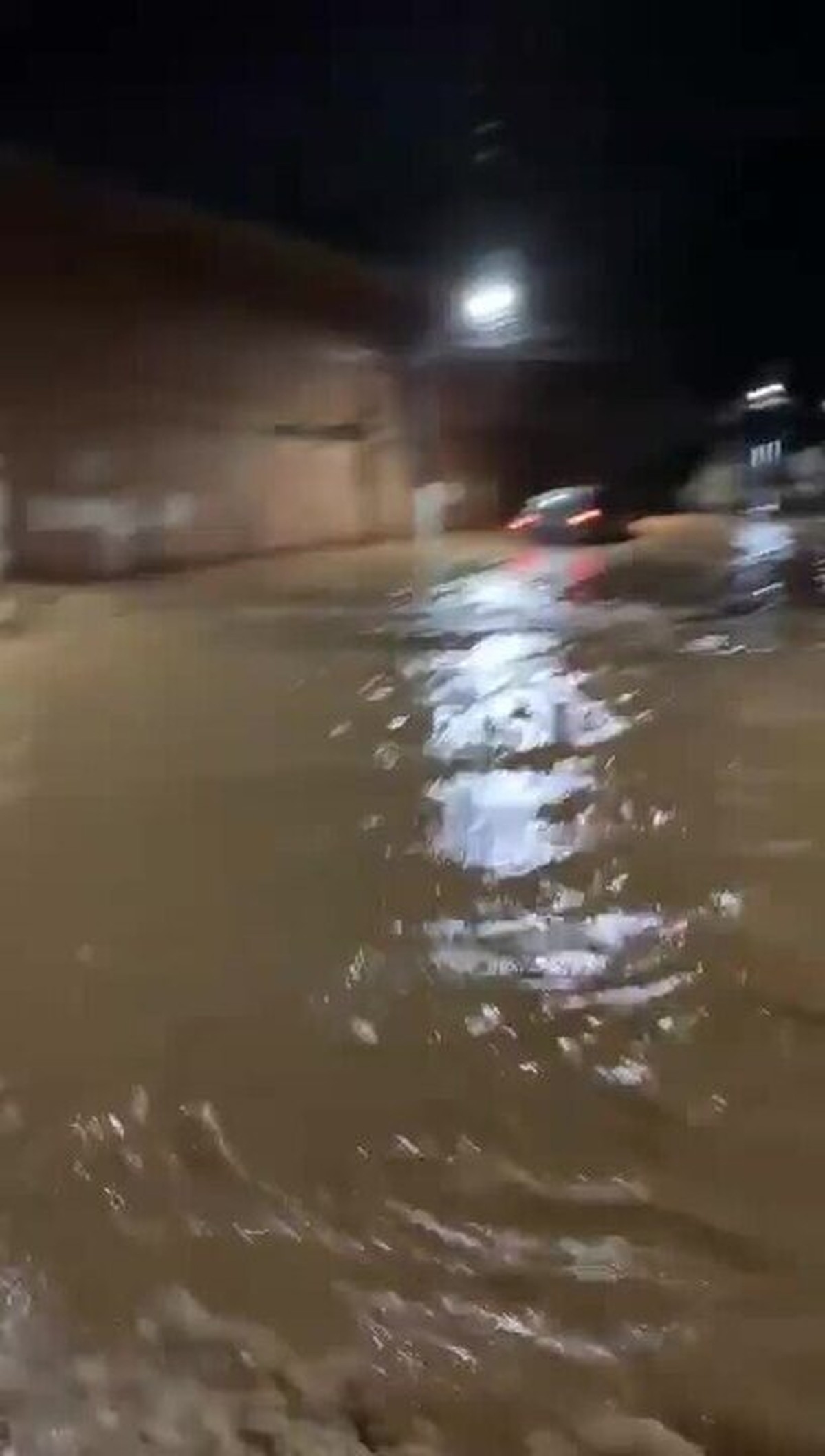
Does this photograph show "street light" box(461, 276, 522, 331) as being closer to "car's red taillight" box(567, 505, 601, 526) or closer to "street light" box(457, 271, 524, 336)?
"street light" box(457, 271, 524, 336)

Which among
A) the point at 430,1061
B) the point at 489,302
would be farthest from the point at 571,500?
the point at 430,1061

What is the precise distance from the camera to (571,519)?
2383cm

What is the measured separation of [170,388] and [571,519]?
234 inches

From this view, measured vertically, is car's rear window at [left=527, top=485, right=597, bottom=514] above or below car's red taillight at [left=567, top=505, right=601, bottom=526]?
above

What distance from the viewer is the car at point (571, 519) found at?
23797mm

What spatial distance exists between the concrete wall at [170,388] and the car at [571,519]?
274cm

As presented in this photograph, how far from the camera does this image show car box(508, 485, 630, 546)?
78.1 feet

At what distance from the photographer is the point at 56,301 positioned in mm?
18125

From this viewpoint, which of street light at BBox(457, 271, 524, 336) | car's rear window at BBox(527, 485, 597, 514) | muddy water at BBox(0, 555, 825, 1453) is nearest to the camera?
muddy water at BBox(0, 555, 825, 1453)

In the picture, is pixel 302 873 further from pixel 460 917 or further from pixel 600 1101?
pixel 600 1101

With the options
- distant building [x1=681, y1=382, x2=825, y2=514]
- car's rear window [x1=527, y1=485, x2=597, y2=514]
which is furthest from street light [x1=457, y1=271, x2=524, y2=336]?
distant building [x1=681, y1=382, x2=825, y2=514]

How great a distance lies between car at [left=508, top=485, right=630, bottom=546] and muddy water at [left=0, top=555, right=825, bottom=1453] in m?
14.5

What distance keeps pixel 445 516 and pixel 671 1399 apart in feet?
82.8

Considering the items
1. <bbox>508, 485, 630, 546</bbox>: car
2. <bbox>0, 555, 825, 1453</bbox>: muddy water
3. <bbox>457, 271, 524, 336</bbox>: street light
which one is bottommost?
<bbox>0, 555, 825, 1453</bbox>: muddy water
